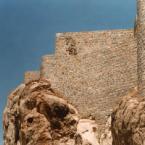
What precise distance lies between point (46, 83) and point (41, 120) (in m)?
2.05

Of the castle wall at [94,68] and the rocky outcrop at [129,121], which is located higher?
the castle wall at [94,68]

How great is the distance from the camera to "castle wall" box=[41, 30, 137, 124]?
3844 cm

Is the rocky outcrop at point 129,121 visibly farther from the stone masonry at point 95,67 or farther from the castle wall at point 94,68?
the castle wall at point 94,68

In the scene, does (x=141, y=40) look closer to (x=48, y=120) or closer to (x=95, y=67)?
(x=95, y=67)

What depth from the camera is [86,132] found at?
1581 inches

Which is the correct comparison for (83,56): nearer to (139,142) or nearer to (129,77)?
(129,77)

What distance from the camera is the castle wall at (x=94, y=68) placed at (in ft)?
126

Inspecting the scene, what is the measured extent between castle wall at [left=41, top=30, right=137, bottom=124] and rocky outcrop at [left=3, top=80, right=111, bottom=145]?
51 cm

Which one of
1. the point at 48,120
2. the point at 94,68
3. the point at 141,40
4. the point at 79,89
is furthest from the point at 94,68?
the point at 141,40

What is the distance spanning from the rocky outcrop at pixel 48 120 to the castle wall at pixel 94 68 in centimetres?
51

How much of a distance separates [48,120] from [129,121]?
757cm

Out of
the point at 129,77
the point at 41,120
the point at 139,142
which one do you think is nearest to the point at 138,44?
the point at 129,77

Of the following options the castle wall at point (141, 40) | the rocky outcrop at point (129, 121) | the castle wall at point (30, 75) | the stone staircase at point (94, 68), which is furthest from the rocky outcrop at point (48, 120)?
the castle wall at point (141, 40)

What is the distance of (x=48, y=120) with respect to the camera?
41125mm
